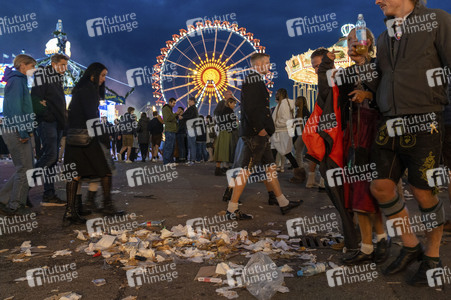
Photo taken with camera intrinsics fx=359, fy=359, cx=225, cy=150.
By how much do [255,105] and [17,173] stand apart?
3.16 m

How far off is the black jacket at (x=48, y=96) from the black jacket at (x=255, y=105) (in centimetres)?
277

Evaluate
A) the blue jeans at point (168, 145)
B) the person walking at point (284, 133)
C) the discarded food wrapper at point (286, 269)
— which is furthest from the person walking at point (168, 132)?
the discarded food wrapper at point (286, 269)

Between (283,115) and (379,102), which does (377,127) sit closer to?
(379,102)

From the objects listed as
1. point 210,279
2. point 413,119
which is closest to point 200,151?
point 210,279

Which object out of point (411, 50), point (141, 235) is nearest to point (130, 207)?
point (141, 235)

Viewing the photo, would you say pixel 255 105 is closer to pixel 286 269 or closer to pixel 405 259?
pixel 286 269

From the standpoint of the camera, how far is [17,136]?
15.1 ft

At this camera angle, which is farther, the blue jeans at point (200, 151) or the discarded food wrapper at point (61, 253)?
the blue jeans at point (200, 151)

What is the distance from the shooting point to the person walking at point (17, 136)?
4.55 metres

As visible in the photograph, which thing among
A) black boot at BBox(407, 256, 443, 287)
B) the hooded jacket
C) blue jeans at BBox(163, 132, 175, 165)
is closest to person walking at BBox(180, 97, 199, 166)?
blue jeans at BBox(163, 132, 175, 165)

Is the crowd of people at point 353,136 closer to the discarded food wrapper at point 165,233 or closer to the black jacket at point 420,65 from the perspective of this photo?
the black jacket at point 420,65

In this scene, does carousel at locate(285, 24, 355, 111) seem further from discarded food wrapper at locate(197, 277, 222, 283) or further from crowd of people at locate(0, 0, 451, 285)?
discarded food wrapper at locate(197, 277, 222, 283)

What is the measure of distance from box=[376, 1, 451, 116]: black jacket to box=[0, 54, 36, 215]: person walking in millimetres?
4290

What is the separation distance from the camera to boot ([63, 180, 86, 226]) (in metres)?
4.19
